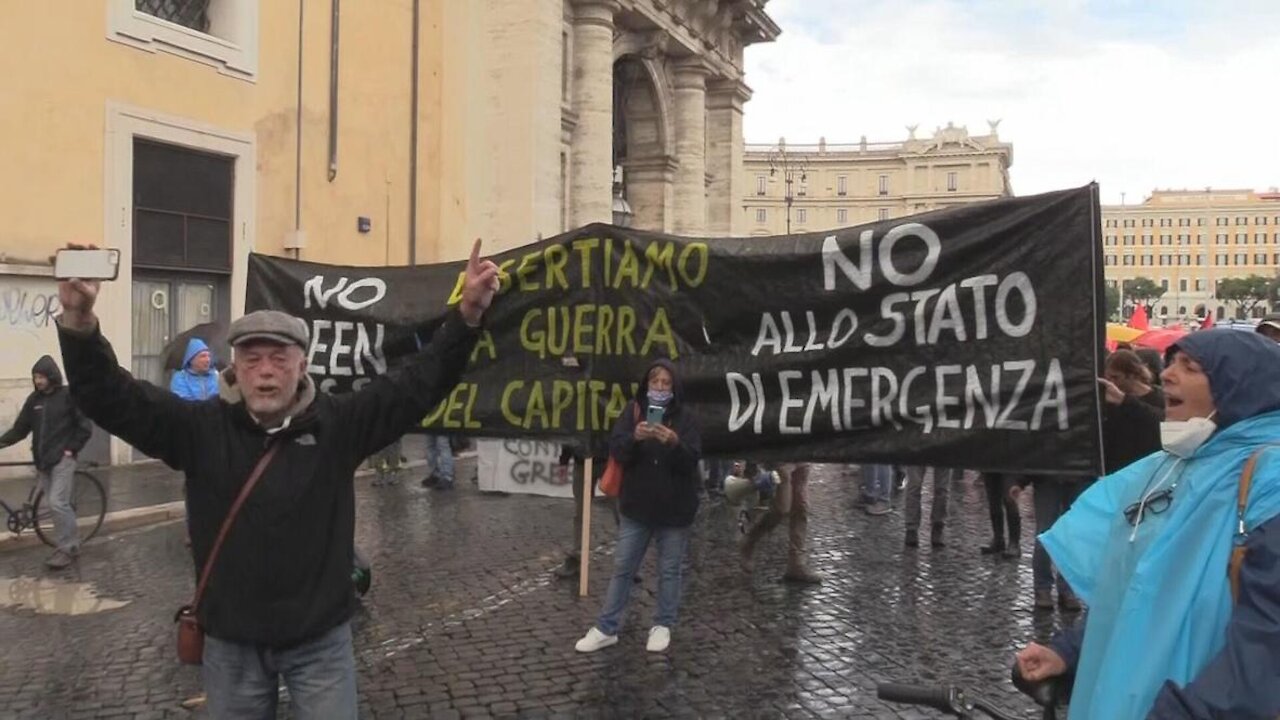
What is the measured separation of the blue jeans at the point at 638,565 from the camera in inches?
239

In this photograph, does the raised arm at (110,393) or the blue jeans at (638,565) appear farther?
the blue jeans at (638,565)

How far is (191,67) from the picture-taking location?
15367mm

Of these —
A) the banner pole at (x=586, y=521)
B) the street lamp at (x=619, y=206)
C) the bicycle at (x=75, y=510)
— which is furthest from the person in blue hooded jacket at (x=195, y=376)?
the street lamp at (x=619, y=206)

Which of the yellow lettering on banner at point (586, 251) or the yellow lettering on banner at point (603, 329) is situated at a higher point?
the yellow lettering on banner at point (586, 251)

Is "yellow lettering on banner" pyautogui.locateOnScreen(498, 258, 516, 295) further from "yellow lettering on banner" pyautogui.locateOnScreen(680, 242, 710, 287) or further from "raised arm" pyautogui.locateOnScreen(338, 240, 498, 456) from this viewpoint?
"raised arm" pyautogui.locateOnScreen(338, 240, 498, 456)

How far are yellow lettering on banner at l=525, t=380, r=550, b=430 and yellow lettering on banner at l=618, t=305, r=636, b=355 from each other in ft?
1.99

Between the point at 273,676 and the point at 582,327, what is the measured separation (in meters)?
3.84

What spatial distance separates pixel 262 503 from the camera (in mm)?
2906

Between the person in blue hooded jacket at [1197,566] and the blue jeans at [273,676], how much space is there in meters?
1.92

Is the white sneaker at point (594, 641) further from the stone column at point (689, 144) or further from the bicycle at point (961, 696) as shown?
the stone column at point (689, 144)

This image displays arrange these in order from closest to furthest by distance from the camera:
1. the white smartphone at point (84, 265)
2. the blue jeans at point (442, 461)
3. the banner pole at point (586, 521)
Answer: the white smartphone at point (84, 265), the banner pole at point (586, 521), the blue jeans at point (442, 461)

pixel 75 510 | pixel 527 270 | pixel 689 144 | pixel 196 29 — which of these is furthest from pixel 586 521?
pixel 689 144

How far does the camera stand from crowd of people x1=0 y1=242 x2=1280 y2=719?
217 centimetres

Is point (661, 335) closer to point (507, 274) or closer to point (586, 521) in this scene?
point (507, 274)
